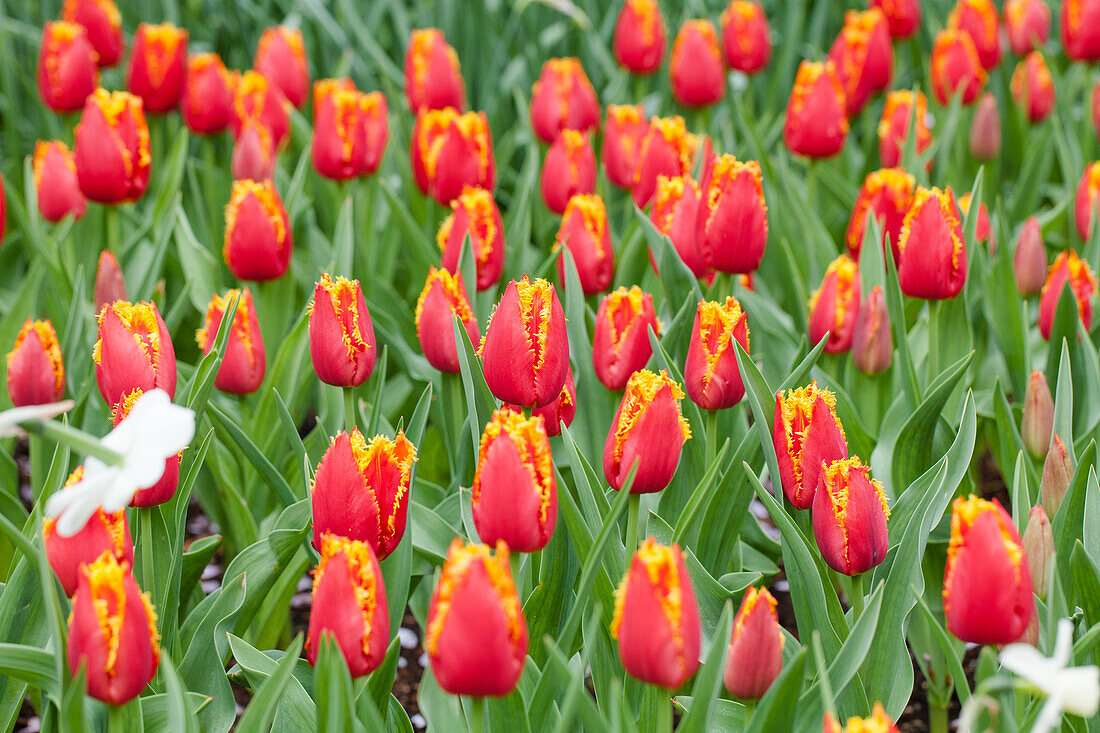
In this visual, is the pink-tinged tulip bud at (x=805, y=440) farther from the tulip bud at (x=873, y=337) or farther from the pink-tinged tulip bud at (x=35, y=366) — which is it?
the pink-tinged tulip bud at (x=35, y=366)

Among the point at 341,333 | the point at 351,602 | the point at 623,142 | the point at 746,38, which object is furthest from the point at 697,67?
the point at 351,602

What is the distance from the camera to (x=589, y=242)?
75.0 inches

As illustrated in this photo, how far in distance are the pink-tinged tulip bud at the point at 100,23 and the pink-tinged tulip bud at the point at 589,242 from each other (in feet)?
5.73

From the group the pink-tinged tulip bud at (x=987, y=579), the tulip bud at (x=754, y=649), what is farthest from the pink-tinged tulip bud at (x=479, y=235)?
the pink-tinged tulip bud at (x=987, y=579)

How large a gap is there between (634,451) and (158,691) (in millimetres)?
617

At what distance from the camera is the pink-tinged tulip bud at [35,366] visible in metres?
1.60

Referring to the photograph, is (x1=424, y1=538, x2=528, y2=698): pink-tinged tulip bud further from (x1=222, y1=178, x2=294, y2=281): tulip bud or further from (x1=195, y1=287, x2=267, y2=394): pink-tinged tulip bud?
(x1=222, y1=178, x2=294, y2=281): tulip bud

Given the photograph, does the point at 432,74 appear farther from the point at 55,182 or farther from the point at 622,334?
the point at 622,334

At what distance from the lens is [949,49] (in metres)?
2.93

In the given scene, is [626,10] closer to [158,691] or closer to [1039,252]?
[1039,252]

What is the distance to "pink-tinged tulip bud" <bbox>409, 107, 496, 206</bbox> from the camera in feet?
7.27

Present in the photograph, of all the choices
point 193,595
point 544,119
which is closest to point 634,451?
point 193,595

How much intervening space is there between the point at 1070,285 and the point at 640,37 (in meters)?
1.54

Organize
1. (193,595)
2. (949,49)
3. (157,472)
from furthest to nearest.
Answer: (949,49), (193,595), (157,472)
